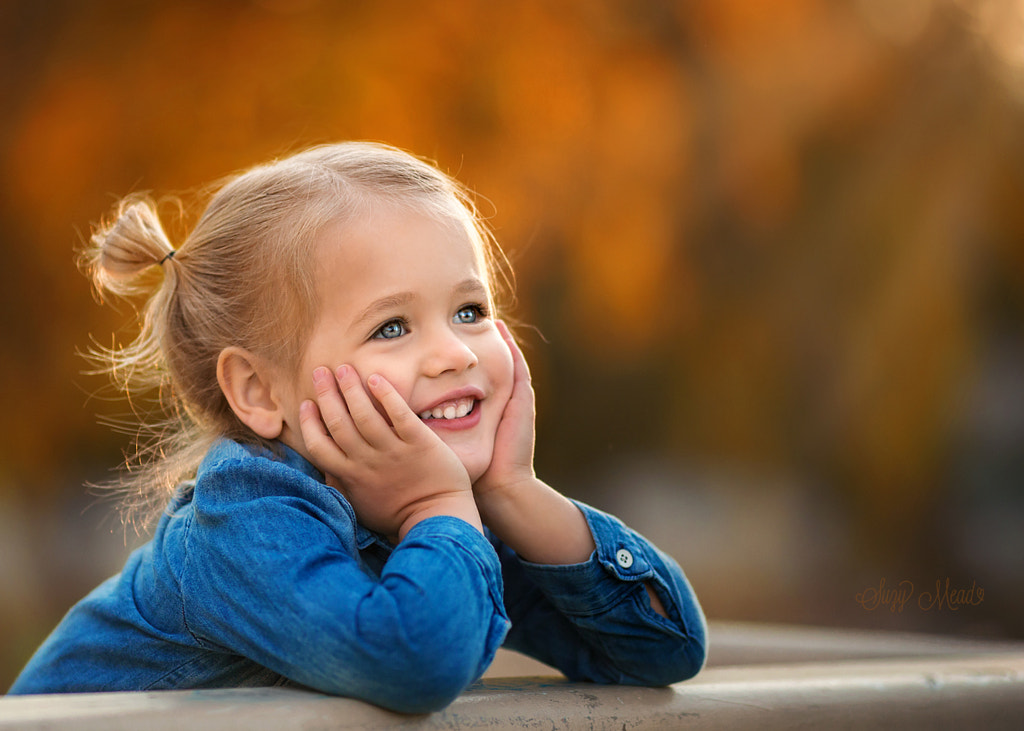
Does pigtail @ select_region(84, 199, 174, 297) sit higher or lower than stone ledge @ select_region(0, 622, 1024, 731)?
higher

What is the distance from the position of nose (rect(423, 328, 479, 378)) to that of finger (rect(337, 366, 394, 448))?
0.05 metres

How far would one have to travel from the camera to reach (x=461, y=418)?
2.59ft

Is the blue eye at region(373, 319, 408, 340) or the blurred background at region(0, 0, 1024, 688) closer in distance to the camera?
the blue eye at region(373, 319, 408, 340)

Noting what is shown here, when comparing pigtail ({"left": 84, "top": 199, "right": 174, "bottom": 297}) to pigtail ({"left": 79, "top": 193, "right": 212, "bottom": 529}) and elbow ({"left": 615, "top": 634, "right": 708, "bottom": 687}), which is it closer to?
pigtail ({"left": 79, "top": 193, "right": 212, "bottom": 529})

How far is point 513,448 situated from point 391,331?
0.47ft

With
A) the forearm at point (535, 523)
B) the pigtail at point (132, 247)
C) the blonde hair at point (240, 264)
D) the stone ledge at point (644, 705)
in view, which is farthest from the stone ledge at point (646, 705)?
the pigtail at point (132, 247)

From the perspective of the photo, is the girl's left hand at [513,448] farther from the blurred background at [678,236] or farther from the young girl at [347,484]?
the blurred background at [678,236]

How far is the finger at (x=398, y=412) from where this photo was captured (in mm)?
716

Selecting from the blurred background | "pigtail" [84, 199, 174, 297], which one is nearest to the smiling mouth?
"pigtail" [84, 199, 174, 297]

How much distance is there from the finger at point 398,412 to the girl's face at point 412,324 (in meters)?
0.02

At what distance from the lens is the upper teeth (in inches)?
30.3

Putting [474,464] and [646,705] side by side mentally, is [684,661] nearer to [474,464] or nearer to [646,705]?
[646,705]

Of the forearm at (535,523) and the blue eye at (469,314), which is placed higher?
the blue eye at (469,314)

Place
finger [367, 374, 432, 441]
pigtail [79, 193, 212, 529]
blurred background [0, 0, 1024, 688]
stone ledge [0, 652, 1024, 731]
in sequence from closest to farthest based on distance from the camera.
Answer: stone ledge [0, 652, 1024, 731]
finger [367, 374, 432, 441]
pigtail [79, 193, 212, 529]
blurred background [0, 0, 1024, 688]
